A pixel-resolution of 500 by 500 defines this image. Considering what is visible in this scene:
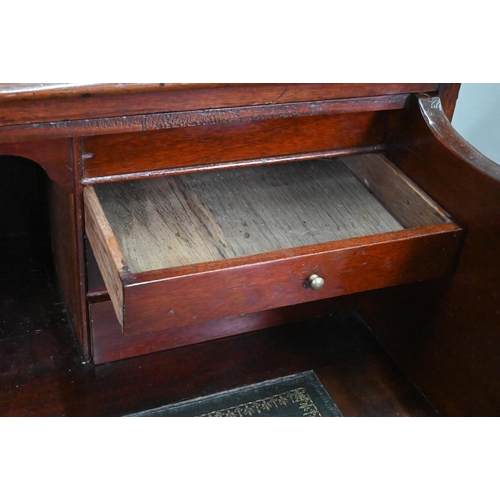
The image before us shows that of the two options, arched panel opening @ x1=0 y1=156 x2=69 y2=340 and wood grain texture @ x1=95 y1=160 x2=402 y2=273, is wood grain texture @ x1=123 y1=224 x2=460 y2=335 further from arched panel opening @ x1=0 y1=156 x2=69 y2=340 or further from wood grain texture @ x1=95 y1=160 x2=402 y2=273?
arched panel opening @ x1=0 y1=156 x2=69 y2=340

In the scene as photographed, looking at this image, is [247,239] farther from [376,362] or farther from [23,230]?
[23,230]

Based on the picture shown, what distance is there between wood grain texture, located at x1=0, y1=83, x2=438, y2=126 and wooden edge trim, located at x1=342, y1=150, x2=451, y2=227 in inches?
6.0

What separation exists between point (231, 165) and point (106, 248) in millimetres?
255

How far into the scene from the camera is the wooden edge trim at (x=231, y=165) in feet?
3.26

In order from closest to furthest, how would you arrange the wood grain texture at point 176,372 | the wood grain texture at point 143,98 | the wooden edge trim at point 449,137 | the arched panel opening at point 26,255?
the wood grain texture at point 143,98 < the wooden edge trim at point 449,137 < the wood grain texture at point 176,372 < the arched panel opening at point 26,255

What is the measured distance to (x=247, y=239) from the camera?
1041mm

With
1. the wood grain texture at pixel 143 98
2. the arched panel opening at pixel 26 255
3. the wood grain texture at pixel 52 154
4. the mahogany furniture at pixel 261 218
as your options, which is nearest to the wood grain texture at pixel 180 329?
the mahogany furniture at pixel 261 218

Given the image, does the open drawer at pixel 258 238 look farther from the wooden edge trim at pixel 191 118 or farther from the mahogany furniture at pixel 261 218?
the wooden edge trim at pixel 191 118

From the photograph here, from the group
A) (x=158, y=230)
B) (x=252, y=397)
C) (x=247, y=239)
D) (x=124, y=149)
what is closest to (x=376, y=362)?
(x=252, y=397)

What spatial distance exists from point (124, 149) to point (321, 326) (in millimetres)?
538

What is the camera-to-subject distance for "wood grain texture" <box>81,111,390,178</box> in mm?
974

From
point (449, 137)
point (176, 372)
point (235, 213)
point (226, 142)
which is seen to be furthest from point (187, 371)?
point (449, 137)

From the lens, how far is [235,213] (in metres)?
1.09

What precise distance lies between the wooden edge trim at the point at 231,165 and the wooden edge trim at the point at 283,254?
0.63 feet
